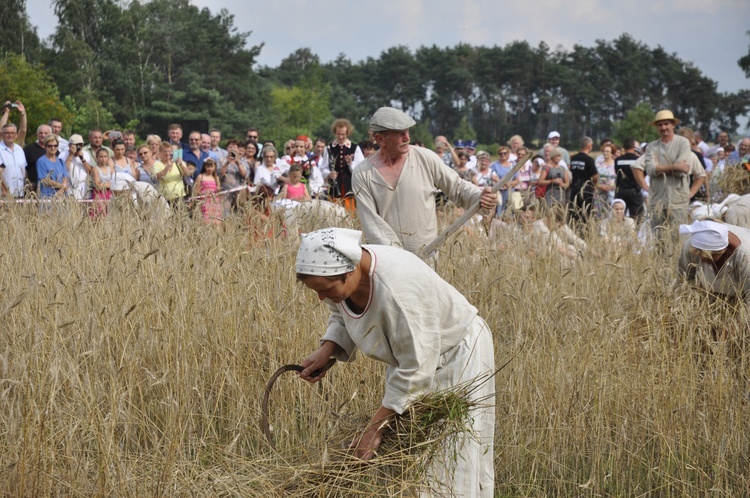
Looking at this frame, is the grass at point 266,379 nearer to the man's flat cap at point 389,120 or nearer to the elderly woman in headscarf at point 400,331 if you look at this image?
the elderly woman in headscarf at point 400,331

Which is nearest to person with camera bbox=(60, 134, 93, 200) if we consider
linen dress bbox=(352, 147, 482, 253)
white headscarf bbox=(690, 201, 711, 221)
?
linen dress bbox=(352, 147, 482, 253)

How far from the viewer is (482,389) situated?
3645 mm

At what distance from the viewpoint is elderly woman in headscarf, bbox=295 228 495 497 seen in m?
3.23

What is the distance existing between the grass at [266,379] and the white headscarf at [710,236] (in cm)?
33

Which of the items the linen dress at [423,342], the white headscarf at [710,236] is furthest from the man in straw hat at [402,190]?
the linen dress at [423,342]

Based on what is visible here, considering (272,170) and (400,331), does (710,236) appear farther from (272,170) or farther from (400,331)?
(272,170)

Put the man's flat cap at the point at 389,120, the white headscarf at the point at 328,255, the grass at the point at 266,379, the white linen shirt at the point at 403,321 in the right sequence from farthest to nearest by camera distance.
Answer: the man's flat cap at the point at 389,120, the grass at the point at 266,379, the white linen shirt at the point at 403,321, the white headscarf at the point at 328,255

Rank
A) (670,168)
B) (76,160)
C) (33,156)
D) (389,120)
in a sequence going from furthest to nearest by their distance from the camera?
1. (76,160)
2. (33,156)
3. (670,168)
4. (389,120)

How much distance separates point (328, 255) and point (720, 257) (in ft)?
10.6

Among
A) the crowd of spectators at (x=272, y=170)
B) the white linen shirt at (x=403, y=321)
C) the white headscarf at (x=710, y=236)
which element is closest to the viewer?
the white linen shirt at (x=403, y=321)

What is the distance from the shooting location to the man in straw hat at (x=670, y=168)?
31.2ft

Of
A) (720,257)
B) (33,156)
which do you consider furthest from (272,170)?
(720,257)

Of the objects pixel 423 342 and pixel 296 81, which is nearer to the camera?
pixel 423 342

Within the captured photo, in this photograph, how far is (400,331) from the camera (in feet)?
10.9
